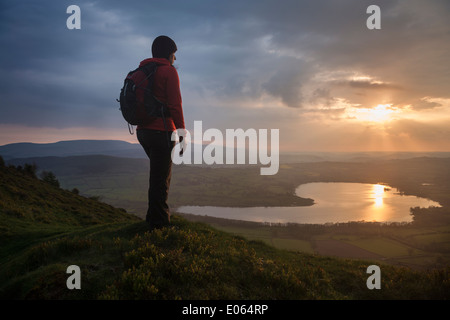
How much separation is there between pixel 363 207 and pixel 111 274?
155m

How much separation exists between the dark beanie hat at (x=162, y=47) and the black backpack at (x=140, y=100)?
0.73m

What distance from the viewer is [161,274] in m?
4.57

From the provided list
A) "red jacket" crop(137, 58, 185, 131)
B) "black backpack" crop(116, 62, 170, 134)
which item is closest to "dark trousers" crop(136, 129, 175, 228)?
"red jacket" crop(137, 58, 185, 131)

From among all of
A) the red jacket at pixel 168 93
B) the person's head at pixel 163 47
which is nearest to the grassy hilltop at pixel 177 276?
the red jacket at pixel 168 93

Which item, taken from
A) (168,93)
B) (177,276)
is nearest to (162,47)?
(168,93)

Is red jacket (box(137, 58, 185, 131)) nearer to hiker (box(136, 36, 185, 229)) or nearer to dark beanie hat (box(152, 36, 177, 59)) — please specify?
hiker (box(136, 36, 185, 229))

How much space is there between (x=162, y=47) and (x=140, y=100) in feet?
6.03

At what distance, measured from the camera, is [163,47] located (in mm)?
6559

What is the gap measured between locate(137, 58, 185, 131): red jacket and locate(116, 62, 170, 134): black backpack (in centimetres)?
14

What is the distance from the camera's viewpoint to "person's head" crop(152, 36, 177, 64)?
655 cm

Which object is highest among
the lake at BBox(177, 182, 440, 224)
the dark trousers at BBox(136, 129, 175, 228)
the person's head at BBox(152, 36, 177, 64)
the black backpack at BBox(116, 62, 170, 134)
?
the person's head at BBox(152, 36, 177, 64)

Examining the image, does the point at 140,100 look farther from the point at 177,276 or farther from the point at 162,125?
the point at 177,276
